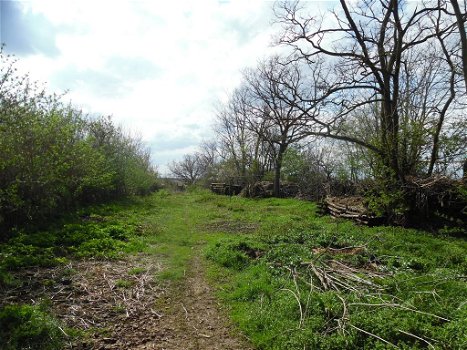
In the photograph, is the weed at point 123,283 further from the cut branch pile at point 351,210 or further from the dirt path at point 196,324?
the cut branch pile at point 351,210

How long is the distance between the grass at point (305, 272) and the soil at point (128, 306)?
10.9 inches

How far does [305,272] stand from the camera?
6859 millimetres

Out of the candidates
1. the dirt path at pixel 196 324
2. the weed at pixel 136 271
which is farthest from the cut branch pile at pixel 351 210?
the weed at pixel 136 271

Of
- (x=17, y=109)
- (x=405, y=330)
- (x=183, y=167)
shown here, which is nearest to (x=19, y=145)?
(x=17, y=109)

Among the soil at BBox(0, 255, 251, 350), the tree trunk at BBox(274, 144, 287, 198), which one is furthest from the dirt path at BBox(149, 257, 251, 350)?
the tree trunk at BBox(274, 144, 287, 198)

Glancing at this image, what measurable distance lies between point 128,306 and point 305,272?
3.32m

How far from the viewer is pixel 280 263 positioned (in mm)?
7801

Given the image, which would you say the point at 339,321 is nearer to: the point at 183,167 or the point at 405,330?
the point at 405,330

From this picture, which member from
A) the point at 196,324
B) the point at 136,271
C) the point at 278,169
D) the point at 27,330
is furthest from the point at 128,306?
the point at 278,169

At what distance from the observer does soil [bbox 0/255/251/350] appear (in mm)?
4945

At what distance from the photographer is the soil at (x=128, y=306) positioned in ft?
16.2

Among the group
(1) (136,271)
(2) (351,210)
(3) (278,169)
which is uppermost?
(3) (278,169)

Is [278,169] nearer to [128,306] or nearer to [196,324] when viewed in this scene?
[128,306]

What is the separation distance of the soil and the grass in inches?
10.9
